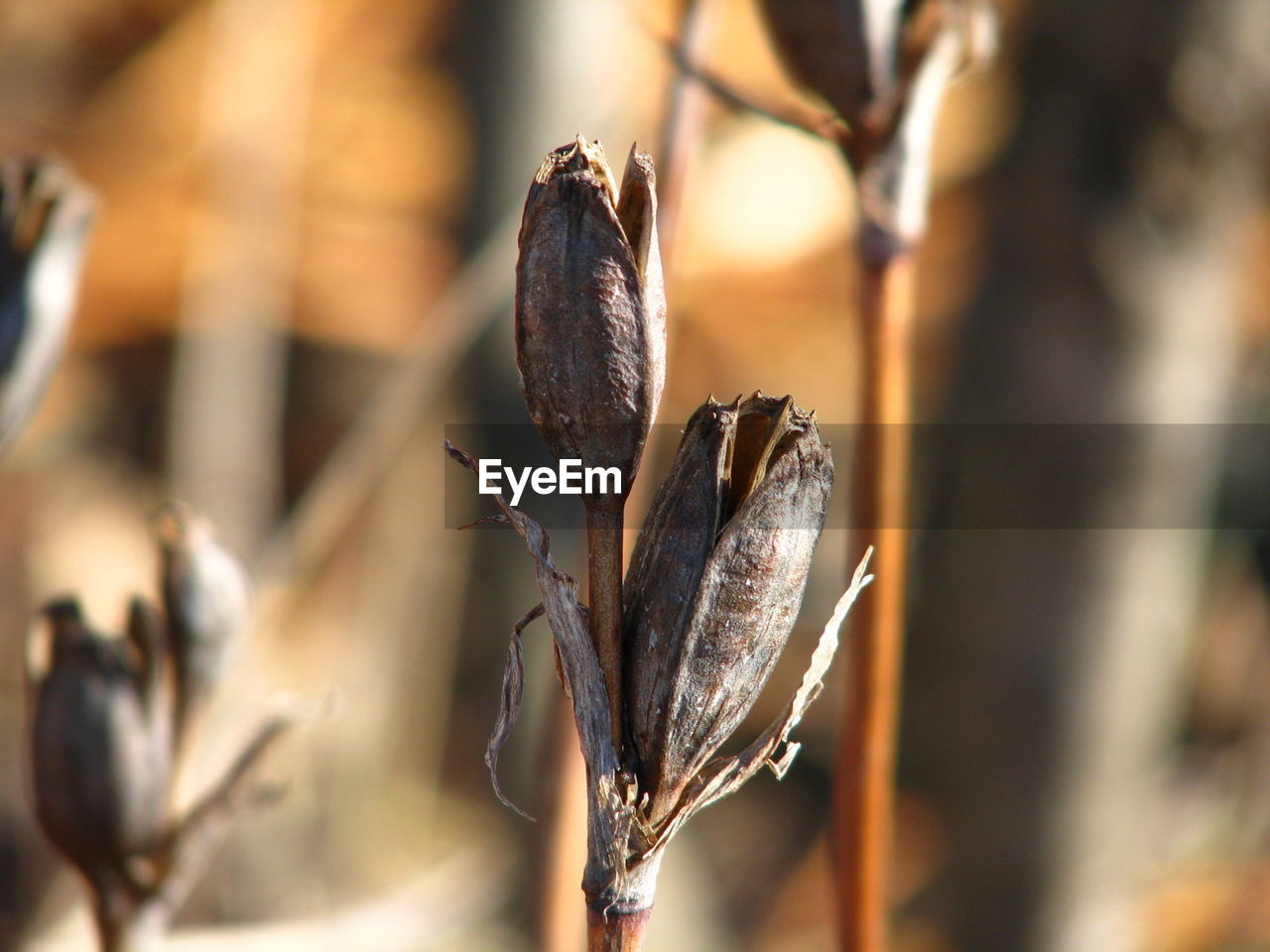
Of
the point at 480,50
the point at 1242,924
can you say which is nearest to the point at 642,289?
the point at 1242,924

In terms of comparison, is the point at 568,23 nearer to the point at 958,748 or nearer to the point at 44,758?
the point at 958,748

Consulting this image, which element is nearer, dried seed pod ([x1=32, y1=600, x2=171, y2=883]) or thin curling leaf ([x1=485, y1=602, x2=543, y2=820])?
thin curling leaf ([x1=485, y1=602, x2=543, y2=820])

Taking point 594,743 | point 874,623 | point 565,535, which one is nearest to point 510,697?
point 594,743

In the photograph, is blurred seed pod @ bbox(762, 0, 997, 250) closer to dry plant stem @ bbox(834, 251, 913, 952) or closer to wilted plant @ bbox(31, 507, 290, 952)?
dry plant stem @ bbox(834, 251, 913, 952)

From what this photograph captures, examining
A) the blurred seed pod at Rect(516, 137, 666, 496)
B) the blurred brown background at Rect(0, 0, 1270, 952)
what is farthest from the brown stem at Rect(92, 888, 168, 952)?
the blurred seed pod at Rect(516, 137, 666, 496)

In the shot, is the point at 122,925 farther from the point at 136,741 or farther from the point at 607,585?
the point at 607,585

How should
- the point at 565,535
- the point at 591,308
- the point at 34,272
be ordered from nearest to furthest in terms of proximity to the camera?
1. the point at 591,308
2. the point at 34,272
3. the point at 565,535

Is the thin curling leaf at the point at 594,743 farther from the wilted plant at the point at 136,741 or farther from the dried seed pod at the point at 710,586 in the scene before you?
the wilted plant at the point at 136,741
